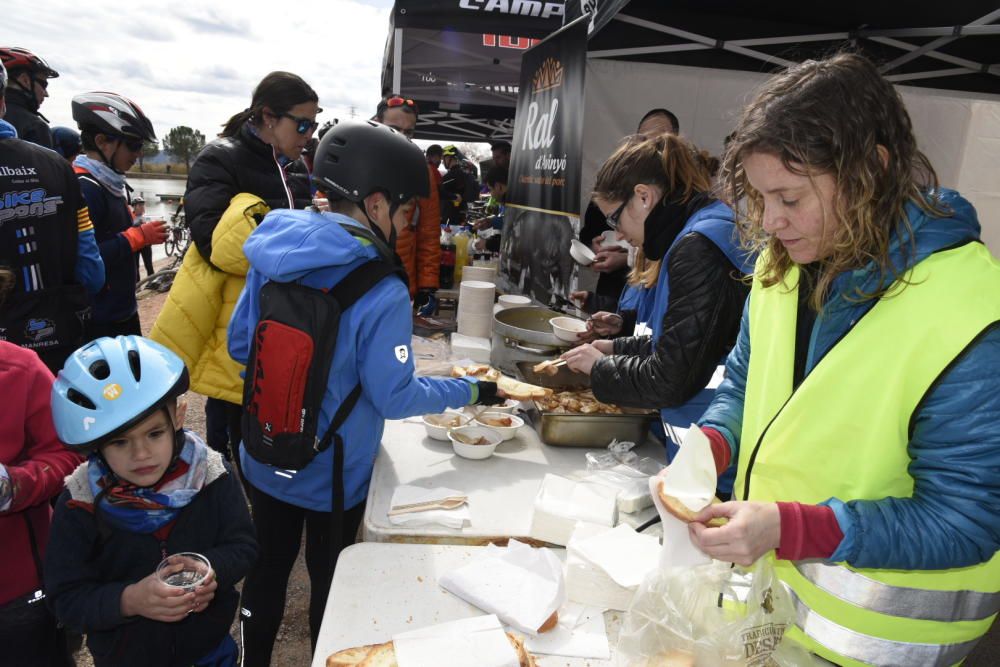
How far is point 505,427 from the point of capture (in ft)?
7.34

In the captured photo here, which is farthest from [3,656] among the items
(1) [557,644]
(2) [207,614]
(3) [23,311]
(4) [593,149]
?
(4) [593,149]

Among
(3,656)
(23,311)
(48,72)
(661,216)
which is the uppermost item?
(48,72)

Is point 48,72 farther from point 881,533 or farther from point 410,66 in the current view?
point 881,533

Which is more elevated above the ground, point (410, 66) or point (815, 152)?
point (410, 66)

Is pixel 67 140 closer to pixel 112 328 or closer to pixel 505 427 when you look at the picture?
pixel 112 328

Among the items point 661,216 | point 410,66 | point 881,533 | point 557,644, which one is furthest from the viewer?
point 410,66

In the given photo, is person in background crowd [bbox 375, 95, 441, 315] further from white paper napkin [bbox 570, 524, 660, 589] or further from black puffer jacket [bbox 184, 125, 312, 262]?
white paper napkin [bbox 570, 524, 660, 589]

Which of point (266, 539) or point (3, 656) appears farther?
point (266, 539)

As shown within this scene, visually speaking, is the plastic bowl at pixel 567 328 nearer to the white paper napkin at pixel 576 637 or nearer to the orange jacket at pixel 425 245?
the white paper napkin at pixel 576 637

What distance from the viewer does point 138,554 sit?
156 centimetres

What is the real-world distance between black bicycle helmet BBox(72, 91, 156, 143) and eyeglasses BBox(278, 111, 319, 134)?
1324mm

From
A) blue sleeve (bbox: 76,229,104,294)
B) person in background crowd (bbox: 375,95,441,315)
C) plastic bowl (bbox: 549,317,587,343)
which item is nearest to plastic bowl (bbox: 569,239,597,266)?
plastic bowl (bbox: 549,317,587,343)

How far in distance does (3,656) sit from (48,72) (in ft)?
12.7

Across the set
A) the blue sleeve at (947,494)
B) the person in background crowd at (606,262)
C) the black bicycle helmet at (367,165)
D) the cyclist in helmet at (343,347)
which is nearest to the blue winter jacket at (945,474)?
the blue sleeve at (947,494)
